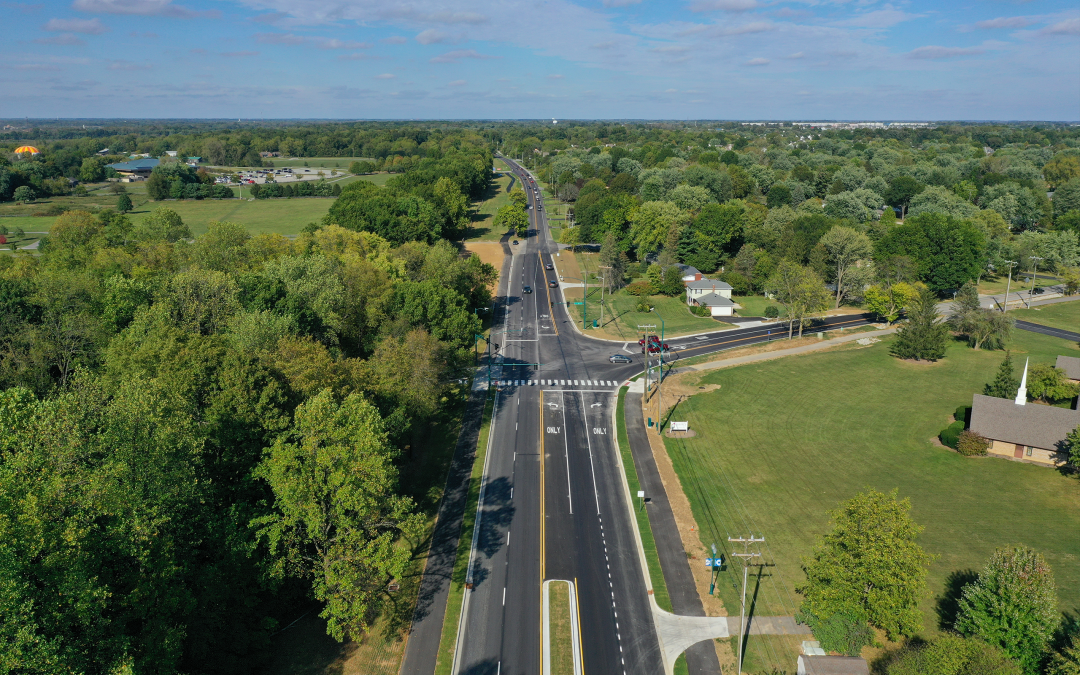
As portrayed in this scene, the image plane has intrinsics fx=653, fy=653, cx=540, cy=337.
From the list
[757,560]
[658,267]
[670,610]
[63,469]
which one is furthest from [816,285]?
[63,469]

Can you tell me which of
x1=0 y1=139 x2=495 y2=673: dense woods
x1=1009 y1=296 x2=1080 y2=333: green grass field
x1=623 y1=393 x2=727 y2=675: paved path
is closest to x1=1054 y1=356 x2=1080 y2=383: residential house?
x1=1009 y1=296 x2=1080 y2=333: green grass field

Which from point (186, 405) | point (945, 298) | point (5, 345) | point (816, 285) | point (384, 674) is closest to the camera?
point (384, 674)

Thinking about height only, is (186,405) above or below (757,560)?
above

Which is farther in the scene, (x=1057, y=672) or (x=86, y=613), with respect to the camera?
(x=1057, y=672)

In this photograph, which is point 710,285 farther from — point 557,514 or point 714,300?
point 557,514

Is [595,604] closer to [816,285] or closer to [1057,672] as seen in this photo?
[1057,672]

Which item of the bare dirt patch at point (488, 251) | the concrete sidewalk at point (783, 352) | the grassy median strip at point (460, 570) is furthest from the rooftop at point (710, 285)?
the grassy median strip at point (460, 570)
